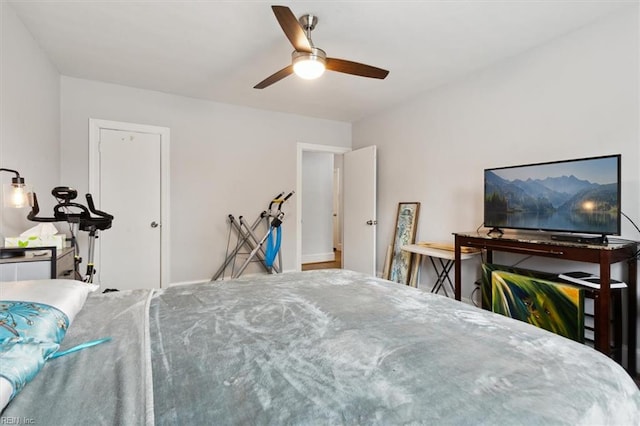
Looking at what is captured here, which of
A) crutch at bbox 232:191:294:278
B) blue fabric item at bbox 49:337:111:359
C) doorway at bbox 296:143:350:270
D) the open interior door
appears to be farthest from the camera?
doorway at bbox 296:143:350:270

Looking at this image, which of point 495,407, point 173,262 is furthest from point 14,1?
point 495,407

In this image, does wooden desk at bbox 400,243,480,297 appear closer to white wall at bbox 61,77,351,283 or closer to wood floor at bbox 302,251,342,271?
white wall at bbox 61,77,351,283

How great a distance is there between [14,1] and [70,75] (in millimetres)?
1329

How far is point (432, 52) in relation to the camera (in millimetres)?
2768

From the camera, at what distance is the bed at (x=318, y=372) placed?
642mm

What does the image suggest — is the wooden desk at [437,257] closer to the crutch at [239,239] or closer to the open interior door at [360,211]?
the open interior door at [360,211]

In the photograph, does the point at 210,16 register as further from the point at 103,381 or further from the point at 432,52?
the point at 103,381

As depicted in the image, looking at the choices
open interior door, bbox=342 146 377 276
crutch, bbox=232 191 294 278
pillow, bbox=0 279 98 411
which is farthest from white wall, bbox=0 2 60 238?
open interior door, bbox=342 146 377 276

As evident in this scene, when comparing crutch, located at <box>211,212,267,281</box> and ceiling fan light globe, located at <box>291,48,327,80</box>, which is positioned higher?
ceiling fan light globe, located at <box>291,48,327,80</box>

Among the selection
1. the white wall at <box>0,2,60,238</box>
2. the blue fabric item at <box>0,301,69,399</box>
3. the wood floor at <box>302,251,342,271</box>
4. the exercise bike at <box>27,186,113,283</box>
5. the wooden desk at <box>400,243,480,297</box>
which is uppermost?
the white wall at <box>0,2,60,238</box>

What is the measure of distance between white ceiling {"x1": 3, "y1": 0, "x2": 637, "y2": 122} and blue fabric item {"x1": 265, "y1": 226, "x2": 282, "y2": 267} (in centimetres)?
181

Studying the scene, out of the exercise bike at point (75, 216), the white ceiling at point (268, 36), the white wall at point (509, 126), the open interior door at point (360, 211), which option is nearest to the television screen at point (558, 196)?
the white wall at point (509, 126)

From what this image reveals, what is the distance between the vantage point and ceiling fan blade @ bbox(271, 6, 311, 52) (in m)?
1.69

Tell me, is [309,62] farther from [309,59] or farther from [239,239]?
[239,239]
